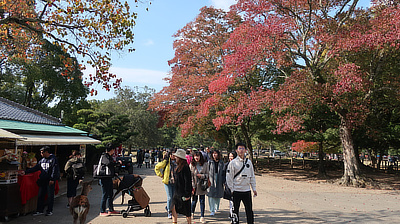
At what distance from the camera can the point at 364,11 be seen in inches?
645

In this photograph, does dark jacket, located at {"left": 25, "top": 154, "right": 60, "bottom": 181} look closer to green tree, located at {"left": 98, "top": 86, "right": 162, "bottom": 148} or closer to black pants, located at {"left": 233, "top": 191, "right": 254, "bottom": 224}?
black pants, located at {"left": 233, "top": 191, "right": 254, "bottom": 224}

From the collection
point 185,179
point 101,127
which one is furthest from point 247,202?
point 101,127

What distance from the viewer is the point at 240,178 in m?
5.24

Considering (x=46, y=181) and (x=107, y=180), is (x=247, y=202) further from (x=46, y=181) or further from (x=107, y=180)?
(x=46, y=181)

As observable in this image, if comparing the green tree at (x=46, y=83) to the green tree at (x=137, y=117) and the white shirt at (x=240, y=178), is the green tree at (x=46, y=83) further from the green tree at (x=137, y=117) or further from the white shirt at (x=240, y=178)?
the white shirt at (x=240, y=178)

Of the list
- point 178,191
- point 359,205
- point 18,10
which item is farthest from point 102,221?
point 359,205

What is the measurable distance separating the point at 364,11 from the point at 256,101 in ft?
29.6

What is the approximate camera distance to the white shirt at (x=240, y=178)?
17.2 ft

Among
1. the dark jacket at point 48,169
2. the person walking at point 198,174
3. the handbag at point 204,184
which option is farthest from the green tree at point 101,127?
the handbag at point 204,184

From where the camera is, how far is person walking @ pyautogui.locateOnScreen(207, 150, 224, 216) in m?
6.97

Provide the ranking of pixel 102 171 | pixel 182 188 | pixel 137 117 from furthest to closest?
pixel 137 117
pixel 102 171
pixel 182 188

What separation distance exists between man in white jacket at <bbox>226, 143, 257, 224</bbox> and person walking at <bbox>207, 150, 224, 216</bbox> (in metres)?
1.60

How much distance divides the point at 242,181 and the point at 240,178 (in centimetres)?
7

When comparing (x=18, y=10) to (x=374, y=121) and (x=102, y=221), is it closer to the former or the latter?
(x=102, y=221)
